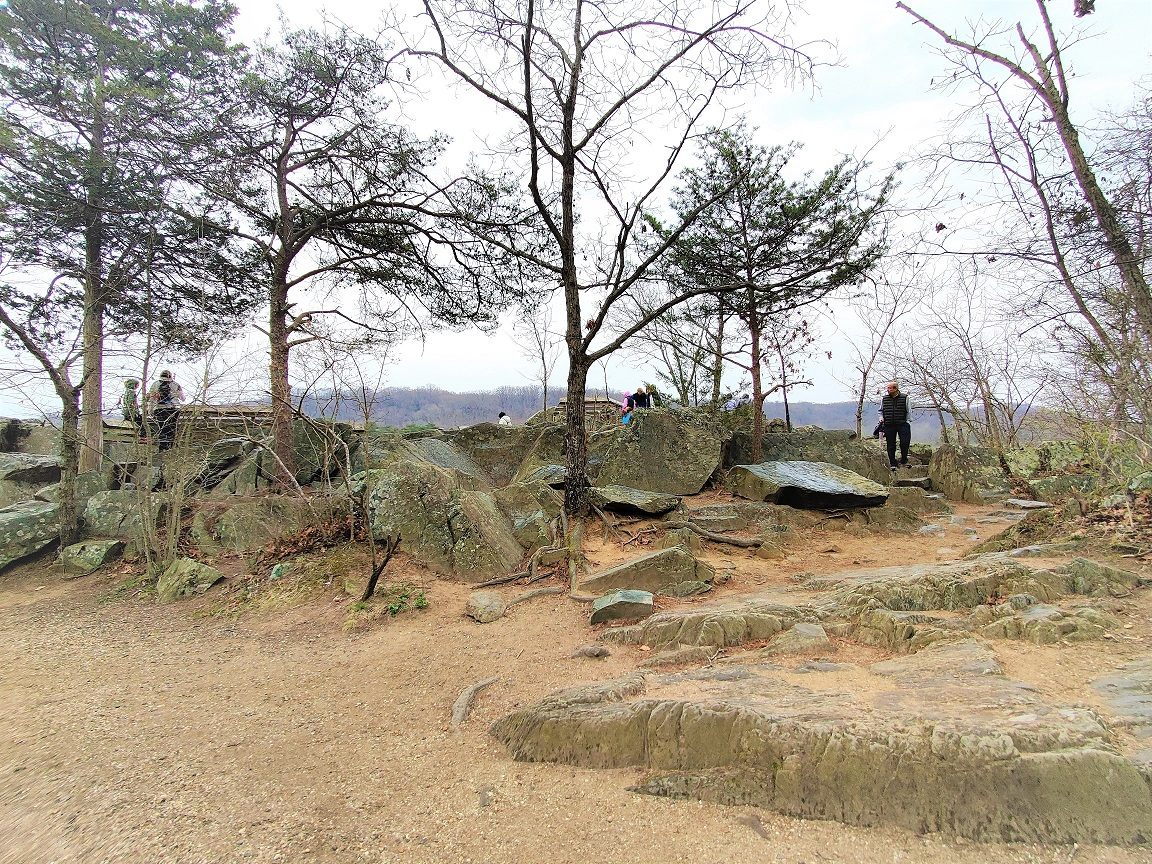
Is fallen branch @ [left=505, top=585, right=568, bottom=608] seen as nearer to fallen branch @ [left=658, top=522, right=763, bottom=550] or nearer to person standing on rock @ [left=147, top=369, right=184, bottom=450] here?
fallen branch @ [left=658, top=522, right=763, bottom=550]

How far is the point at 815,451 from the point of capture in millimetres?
10203

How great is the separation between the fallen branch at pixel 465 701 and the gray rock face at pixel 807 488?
217 inches

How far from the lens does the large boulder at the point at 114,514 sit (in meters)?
6.83

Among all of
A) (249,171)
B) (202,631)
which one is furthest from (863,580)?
(249,171)

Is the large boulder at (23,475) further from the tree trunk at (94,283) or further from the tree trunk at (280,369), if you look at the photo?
the tree trunk at (280,369)

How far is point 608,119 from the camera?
22.7 ft

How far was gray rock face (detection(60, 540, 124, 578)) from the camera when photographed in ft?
20.9

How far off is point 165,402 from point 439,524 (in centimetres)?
471

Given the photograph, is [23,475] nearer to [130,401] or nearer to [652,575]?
[130,401]

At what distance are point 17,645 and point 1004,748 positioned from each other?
7106 millimetres

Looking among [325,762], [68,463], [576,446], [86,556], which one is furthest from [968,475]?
[68,463]

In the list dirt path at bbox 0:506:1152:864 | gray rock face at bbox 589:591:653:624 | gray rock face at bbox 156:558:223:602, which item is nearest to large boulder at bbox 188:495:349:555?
gray rock face at bbox 156:558:223:602

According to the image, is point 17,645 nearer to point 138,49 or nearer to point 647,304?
point 138,49

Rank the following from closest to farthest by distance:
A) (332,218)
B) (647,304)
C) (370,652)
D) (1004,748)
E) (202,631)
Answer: (1004,748), (370,652), (202,631), (332,218), (647,304)
